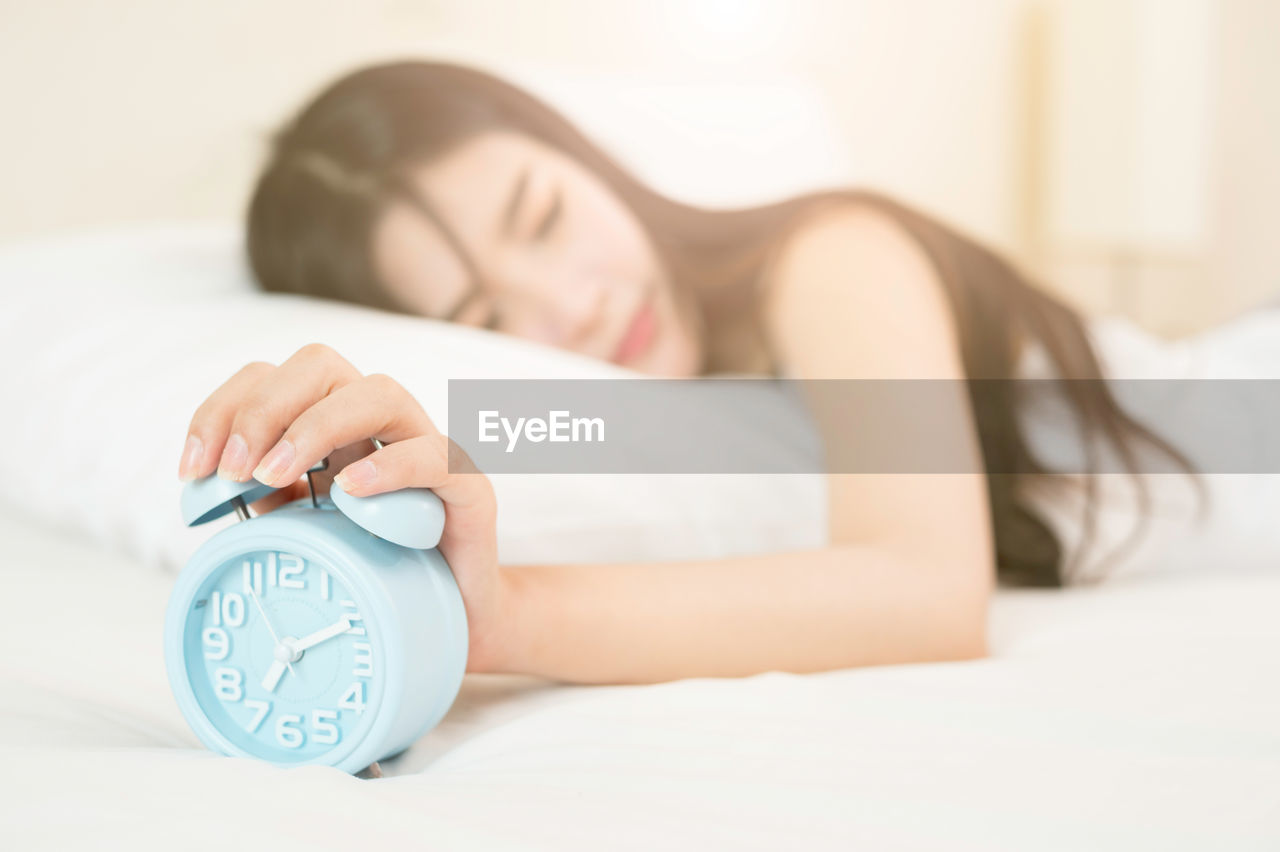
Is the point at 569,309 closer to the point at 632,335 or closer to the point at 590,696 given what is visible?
the point at 632,335

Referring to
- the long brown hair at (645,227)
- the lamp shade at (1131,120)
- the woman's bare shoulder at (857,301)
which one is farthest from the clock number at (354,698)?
the lamp shade at (1131,120)

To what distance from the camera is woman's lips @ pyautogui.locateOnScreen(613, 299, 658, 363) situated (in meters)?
0.88

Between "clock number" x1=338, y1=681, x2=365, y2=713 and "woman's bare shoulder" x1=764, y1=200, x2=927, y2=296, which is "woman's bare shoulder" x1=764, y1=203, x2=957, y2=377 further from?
"clock number" x1=338, y1=681, x2=365, y2=713

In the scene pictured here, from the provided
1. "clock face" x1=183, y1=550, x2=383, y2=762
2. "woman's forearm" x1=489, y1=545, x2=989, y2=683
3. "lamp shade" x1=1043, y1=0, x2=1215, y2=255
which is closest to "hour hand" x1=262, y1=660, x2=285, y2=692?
"clock face" x1=183, y1=550, x2=383, y2=762

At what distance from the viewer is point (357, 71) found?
39.2 inches

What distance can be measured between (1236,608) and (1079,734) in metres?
0.30

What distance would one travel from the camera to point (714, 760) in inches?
15.4

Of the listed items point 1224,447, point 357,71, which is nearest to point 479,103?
point 357,71

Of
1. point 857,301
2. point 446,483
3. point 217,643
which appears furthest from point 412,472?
point 857,301

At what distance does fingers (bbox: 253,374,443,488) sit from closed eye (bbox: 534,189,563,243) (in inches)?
18.1

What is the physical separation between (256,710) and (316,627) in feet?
0.16

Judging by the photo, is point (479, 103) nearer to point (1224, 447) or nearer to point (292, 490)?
point (292, 490)

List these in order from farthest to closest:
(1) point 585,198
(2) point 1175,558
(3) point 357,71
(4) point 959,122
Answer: (4) point 959,122, (3) point 357,71, (1) point 585,198, (2) point 1175,558

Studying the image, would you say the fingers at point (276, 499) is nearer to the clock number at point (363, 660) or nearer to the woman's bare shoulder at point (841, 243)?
the clock number at point (363, 660)
